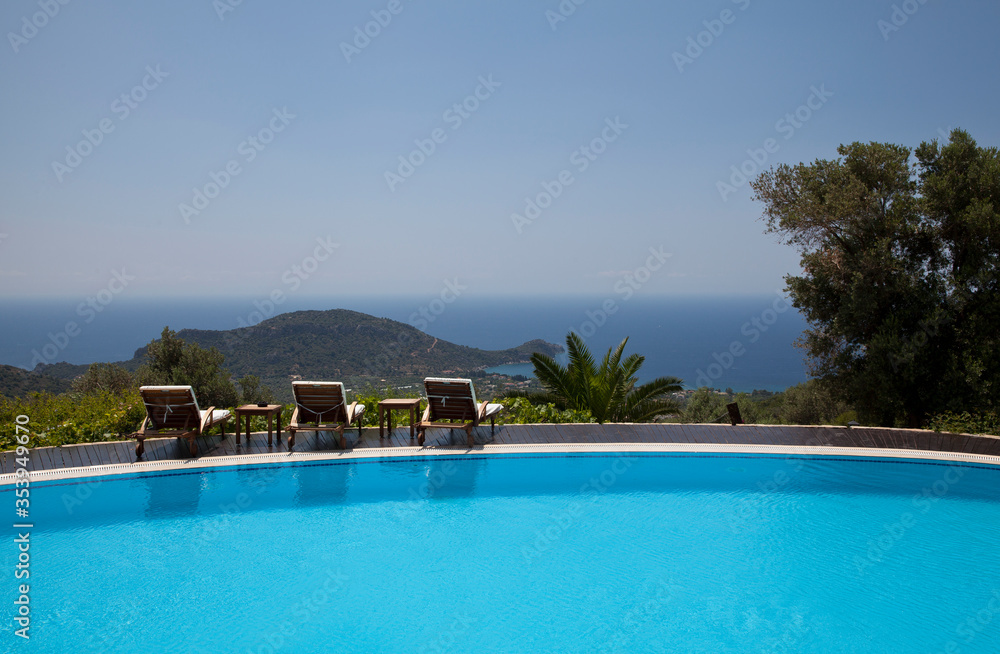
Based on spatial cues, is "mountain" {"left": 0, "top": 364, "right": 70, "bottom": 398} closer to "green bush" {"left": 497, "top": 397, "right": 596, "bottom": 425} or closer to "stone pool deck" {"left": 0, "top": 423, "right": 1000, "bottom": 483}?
"stone pool deck" {"left": 0, "top": 423, "right": 1000, "bottom": 483}

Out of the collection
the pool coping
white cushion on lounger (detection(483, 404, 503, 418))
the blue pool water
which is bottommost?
the blue pool water

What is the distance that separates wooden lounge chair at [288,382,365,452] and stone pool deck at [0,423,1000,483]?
274mm

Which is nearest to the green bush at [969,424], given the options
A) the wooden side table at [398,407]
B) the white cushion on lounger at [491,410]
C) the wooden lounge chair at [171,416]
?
the white cushion on lounger at [491,410]

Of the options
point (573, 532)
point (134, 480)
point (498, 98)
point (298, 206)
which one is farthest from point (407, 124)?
point (573, 532)

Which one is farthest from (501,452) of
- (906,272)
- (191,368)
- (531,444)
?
(191,368)

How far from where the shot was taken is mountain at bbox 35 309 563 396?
35969 millimetres

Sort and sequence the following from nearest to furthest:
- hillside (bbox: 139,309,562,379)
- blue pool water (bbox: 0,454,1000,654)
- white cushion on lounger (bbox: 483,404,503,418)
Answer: blue pool water (bbox: 0,454,1000,654) < white cushion on lounger (bbox: 483,404,503,418) < hillside (bbox: 139,309,562,379)

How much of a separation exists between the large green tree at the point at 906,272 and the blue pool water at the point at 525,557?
319cm

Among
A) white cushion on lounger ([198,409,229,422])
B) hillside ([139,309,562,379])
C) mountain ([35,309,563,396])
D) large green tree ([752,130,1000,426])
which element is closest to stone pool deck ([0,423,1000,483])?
white cushion on lounger ([198,409,229,422])

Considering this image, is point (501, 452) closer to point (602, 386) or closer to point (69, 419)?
point (602, 386)

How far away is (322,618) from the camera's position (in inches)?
176

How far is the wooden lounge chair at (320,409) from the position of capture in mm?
7586

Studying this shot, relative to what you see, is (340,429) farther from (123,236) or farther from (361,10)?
(123,236)

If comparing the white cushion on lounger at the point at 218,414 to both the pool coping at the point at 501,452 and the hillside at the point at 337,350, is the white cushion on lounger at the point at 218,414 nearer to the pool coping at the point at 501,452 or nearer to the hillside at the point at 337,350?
the pool coping at the point at 501,452
